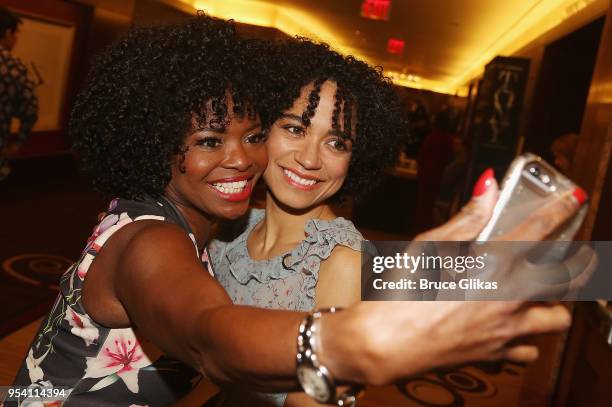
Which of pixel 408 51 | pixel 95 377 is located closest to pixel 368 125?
pixel 95 377

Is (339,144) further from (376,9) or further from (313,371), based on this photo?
(376,9)

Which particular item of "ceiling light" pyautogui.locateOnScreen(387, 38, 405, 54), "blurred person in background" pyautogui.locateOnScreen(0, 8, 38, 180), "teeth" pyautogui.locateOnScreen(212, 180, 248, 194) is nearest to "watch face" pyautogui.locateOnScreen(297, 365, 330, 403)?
"teeth" pyautogui.locateOnScreen(212, 180, 248, 194)

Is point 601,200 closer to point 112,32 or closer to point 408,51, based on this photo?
point 112,32

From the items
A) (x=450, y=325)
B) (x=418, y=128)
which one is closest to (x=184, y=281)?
(x=450, y=325)

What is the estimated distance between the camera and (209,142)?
4.33 feet

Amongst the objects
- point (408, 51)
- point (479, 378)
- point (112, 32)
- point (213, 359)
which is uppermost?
point (408, 51)

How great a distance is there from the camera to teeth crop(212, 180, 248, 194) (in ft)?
4.48

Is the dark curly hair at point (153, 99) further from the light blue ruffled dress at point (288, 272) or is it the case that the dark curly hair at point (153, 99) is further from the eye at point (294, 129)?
the light blue ruffled dress at point (288, 272)

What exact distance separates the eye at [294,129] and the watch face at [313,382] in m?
1.05

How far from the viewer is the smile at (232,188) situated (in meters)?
1.36

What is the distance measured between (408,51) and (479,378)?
1005cm

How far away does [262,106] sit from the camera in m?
1.46

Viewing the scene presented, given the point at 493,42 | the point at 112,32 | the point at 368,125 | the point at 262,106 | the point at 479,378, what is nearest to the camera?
the point at 262,106

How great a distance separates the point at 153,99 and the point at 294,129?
1.52ft
